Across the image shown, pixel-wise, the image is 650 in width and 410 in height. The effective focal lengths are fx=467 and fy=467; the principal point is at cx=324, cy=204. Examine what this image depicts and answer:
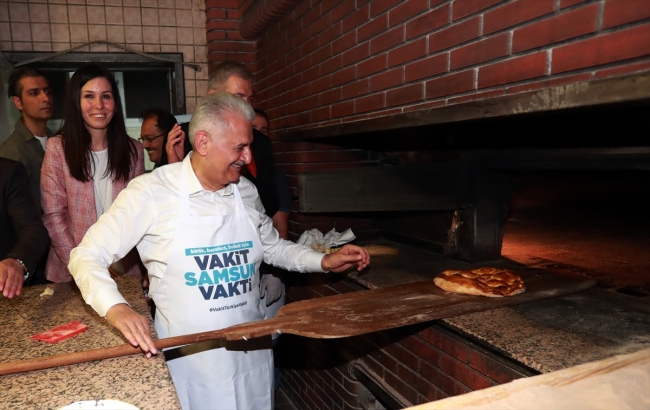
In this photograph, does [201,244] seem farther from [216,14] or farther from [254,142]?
[216,14]

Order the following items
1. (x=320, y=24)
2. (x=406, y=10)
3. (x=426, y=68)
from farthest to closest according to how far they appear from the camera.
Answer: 1. (x=320, y=24)
2. (x=406, y=10)
3. (x=426, y=68)

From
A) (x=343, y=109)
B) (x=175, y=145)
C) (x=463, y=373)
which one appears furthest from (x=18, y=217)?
(x=463, y=373)

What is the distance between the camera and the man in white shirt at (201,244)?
78.6 inches

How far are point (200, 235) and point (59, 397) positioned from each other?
0.86 meters

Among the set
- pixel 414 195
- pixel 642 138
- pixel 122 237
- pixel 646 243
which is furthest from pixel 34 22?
pixel 646 243

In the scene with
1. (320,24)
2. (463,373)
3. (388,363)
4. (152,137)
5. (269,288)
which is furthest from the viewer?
(152,137)

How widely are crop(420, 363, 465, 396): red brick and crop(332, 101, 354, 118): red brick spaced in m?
1.55

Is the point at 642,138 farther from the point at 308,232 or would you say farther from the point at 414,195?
the point at 308,232

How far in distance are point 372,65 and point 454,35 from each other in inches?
28.0

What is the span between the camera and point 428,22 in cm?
214

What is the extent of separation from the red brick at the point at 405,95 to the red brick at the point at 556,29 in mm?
574

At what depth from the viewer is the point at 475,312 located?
2.03m

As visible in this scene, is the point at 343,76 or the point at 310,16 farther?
the point at 310,16

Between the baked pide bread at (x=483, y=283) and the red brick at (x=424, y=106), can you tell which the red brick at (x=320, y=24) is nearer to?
the red brick at (x=424, y=106)
